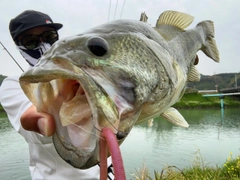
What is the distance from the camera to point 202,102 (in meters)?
55.5

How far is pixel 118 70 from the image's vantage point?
1.34 metres

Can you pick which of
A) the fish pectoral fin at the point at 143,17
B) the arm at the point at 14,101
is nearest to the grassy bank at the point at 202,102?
the arm at the point at 14,101

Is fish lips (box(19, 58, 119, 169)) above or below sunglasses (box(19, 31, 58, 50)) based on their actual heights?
above

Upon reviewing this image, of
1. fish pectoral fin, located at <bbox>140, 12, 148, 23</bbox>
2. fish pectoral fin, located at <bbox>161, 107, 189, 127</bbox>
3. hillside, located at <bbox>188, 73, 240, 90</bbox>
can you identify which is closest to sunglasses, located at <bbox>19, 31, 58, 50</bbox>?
fish pectoral fin, located at <bbox>140, 12, 148, 23</bbox>

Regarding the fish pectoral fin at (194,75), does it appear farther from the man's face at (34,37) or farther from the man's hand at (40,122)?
the man's hand at (40,122)

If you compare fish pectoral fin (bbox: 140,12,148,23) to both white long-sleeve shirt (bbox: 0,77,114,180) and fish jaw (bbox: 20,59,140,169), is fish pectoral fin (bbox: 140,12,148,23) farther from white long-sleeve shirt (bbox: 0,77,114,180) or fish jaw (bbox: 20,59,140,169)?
white long-sleeve shirt (bbox: 0,77,114,180)

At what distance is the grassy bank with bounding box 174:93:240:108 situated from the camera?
53062mm

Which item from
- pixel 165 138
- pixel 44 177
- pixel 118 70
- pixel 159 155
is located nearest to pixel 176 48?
pixel 118 70

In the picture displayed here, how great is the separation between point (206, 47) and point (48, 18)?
181 centimetres

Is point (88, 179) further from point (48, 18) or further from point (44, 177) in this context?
point (48, 18)

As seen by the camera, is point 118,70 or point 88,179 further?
point 88,179

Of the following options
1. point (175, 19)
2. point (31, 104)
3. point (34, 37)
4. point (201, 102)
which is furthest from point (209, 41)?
point (201, 102)

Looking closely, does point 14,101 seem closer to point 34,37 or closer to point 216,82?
point 34,37

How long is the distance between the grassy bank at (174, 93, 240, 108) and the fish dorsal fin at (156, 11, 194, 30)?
49.9 m
